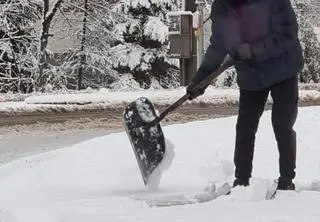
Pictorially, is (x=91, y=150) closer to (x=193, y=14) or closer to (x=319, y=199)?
(x=319, y=199)

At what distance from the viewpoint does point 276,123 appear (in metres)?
4.54

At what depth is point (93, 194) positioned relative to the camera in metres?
4.96

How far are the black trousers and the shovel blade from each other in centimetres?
61

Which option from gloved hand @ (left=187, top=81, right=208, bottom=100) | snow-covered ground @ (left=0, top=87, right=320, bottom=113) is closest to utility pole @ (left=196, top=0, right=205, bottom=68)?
snow-covered ground @ (left=0, top=87, right=320, bottom=113)

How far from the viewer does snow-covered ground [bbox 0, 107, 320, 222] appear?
12.8 feet

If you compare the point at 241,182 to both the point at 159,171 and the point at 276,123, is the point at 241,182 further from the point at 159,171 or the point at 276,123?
the point at 159,171

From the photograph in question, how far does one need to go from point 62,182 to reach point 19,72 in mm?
17141

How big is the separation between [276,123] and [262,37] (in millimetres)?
591

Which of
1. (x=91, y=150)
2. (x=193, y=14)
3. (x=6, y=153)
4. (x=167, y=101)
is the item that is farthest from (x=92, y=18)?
(x=91, y=150)

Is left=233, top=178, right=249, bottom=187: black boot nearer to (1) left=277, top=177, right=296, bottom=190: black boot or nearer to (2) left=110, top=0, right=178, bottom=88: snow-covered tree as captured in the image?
(1) left=277, top=177, right=296, bottom=190: black boot

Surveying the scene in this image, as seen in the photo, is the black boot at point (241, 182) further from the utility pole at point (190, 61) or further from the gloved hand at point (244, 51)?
the utility pole at point (190, 61)

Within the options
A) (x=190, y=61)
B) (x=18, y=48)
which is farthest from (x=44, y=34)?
(x=190, y=61)

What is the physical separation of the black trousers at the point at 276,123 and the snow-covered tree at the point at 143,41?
18.6m

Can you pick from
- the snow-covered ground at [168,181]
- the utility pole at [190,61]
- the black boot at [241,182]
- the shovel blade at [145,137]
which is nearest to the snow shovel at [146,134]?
the shovel blade at [145,137]
